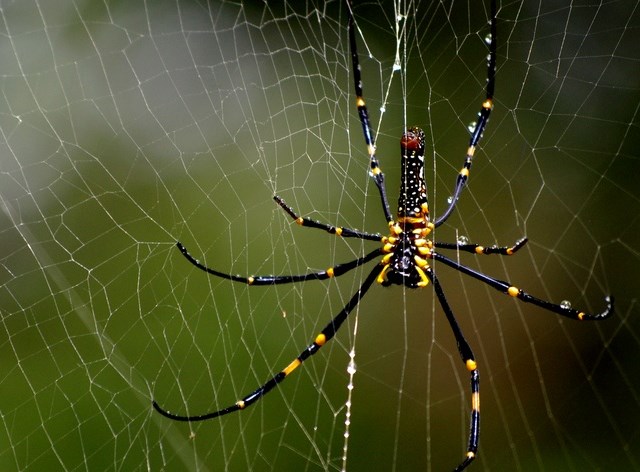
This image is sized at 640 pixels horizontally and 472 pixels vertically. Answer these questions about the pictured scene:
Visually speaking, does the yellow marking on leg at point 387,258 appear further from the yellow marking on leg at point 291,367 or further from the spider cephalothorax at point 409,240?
the yellow marking on leg at point 291,367

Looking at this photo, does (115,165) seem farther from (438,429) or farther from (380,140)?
(438,429)

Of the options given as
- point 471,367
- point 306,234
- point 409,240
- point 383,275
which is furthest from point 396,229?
point 306,234

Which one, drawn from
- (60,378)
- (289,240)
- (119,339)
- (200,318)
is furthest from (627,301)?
(60,378)

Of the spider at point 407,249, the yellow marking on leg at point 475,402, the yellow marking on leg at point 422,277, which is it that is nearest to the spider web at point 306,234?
the spider at point 407,249

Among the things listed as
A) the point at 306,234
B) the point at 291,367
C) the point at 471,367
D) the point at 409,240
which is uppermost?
the point at 409,240

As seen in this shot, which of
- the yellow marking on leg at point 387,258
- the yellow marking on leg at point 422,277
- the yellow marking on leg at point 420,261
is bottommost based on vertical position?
the yellow marking on leg at point 387,258

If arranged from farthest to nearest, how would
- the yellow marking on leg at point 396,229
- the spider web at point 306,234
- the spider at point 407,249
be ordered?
the spider web at point 306,234
the yellow marking on leg at point 396,229
the spider at point 407,249

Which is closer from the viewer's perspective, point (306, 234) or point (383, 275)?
point (383, 275)

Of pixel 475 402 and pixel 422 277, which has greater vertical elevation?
pixel 422 277

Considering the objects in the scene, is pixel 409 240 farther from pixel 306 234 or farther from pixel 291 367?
pixel 306 234
